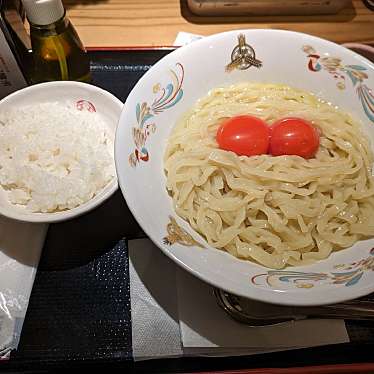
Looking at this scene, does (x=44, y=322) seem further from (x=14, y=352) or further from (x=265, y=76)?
(x=265, y=76)

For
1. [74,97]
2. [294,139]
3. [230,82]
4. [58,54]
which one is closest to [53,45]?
[58,54]

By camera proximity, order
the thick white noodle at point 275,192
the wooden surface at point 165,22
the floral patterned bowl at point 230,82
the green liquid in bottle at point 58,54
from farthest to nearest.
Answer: the wooden surface at point 165,22 < the green liquid in bottle at point 58,54 < the thick white noodle at point 275,192 < the floral patterned bowl at point 230,82

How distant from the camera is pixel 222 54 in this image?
1623 millimetres

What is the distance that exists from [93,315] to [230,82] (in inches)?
39.0

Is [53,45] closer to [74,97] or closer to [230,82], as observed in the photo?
[74,97]

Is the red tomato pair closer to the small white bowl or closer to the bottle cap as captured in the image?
the small white bowl

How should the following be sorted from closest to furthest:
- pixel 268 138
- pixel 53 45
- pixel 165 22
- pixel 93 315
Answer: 1. pixel 93 315
2. pixel 268 138
3. pixel 53 45
4. pixel 165 22

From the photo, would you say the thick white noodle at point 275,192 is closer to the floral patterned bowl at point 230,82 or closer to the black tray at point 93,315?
the floral patterned bowl at point 230,82

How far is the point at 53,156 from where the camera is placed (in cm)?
149

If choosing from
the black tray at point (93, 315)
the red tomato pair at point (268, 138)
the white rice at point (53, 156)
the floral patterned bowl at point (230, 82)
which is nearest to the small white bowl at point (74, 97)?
the white rice at point (53, 156)

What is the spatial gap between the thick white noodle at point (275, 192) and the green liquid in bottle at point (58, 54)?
0.56 m

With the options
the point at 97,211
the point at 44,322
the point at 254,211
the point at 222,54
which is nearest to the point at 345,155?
the point at 254,211

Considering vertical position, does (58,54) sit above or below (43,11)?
below

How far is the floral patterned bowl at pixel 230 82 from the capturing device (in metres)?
1.10
